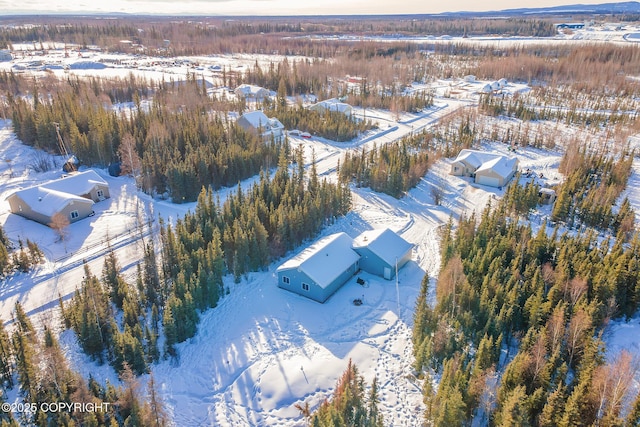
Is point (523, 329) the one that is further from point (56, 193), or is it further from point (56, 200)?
point (56, 193)

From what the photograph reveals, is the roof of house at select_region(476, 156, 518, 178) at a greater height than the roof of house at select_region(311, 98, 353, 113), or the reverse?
the roof of house at select_region(311, 98, 353, 113)

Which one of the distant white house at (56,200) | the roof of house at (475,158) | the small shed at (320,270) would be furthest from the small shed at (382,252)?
the distant white house at (56,200)

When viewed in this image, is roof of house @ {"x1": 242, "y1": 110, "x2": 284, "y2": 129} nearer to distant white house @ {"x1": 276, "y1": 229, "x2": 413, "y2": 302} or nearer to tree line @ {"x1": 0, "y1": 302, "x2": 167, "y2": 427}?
distant white house @ {"x1": 276, "y1": 229, "x2": 413, "y2": 302}

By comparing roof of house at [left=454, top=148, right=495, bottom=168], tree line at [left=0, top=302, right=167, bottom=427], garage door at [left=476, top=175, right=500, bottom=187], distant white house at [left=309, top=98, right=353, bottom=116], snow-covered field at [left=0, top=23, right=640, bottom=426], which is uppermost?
distant white house at [left=309, top=98, right=353, bottom=116]

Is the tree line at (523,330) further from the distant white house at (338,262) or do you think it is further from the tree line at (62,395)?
the tree line at (62,395)

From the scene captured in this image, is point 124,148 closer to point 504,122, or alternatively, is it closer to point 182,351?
point 182,351

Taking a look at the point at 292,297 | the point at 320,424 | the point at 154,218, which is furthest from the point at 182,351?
the point at 154,218

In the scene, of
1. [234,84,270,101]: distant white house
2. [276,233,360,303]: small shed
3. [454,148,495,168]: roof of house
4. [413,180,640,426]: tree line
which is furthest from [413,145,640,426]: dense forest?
[234,84,270,101]: distant white house
